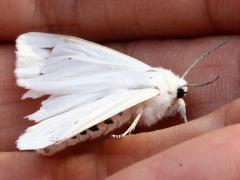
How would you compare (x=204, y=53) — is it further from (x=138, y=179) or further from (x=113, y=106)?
(x=138, y=179)

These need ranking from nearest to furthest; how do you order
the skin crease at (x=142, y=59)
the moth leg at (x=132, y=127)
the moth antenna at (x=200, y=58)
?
the skin crease at (x=142, y=59), the moth leg at (x=132, y=127), the moth antenna at (x=200, y=58)

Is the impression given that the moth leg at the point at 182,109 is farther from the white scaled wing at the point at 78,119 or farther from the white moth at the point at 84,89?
the white scaled wing at the point at 78,119

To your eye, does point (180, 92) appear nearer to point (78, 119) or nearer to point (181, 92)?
point (181, 92)

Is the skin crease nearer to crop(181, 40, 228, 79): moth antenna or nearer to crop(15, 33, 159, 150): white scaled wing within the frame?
crop(181, 40, 228, 79): moth antenna

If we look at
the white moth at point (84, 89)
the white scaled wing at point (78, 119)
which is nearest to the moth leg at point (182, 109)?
the white moth at point (84, 89)

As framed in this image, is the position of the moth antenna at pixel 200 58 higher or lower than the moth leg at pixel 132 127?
higher

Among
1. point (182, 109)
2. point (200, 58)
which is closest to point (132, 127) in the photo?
point (182, 109)

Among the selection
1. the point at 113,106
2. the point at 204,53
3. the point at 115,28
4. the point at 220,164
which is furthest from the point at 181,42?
the point at 220,164
